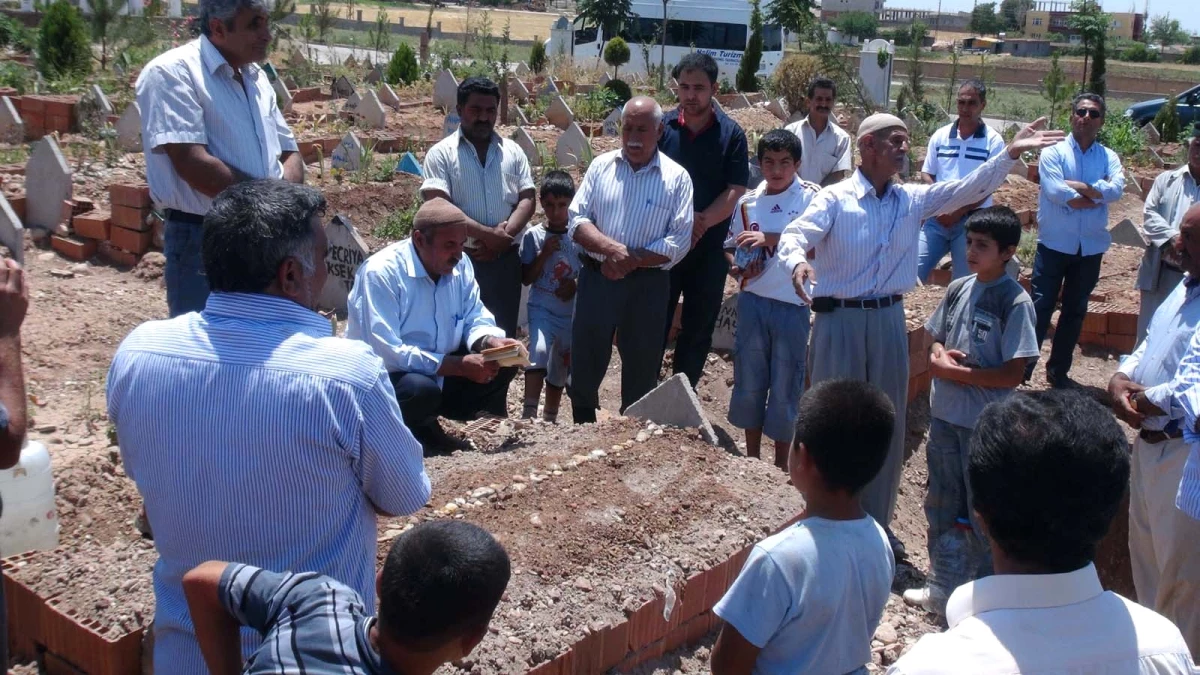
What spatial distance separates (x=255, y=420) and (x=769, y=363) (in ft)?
12.0

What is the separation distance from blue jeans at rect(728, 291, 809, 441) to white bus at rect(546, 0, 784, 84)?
2350cm

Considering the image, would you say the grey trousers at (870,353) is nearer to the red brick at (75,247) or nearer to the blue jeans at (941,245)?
the blue jeans at (941,245)

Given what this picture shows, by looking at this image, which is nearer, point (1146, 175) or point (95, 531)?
point (95, 531)

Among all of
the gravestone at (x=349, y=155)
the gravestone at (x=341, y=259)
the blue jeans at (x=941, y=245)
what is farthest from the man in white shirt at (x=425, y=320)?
the gravestone at (x=349, y=155)

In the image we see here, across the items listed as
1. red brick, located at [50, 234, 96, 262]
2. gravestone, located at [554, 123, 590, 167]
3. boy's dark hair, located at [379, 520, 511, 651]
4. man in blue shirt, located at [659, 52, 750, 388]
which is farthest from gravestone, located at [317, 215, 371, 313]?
boy's dark hair, located at [379, 520, 511, 651]

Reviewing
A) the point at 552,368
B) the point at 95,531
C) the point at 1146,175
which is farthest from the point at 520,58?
the point at 95,531

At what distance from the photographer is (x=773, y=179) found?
5656mm

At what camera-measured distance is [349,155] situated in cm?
1041

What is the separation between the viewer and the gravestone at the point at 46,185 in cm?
811

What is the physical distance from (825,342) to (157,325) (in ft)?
10.0

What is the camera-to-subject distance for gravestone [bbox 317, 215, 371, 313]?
7.55 meters

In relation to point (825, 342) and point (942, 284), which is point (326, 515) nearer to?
point (825, 342)

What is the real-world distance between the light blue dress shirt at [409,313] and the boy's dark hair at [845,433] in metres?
2.35

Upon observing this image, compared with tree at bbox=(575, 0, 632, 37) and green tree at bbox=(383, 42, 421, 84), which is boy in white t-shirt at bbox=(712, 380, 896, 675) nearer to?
green tree at bbox=(383, 42, 421, 84)
